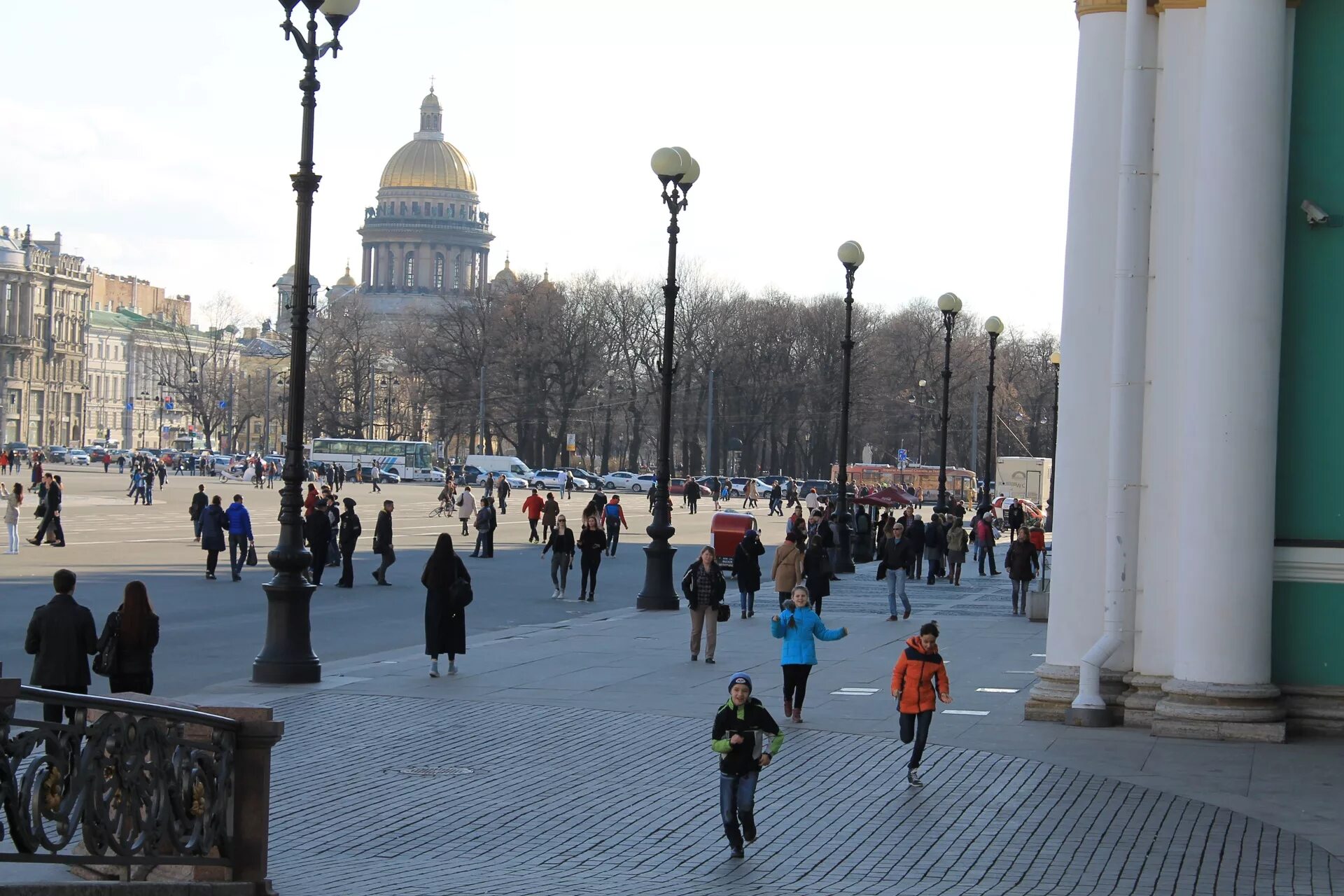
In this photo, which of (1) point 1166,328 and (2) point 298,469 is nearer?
(1) point 1166,328

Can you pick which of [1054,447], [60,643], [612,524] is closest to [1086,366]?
[60,643]

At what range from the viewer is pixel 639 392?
12050 centimetres

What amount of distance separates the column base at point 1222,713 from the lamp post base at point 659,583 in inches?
521

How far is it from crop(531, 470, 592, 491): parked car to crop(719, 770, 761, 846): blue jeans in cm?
9290

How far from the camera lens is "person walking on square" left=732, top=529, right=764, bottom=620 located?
26.1 metres

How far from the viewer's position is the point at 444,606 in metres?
18.3

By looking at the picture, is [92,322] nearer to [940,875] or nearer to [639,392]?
[639,392]

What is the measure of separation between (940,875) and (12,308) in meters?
169

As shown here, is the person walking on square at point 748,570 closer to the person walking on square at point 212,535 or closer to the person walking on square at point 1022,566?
the person walking on square at point 1022,566

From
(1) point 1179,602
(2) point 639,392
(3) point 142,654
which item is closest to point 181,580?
(3) point 142,654

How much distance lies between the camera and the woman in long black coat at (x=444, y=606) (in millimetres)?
18328

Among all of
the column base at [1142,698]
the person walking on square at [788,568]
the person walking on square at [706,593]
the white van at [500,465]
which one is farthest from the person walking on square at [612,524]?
the white van at [500,465]

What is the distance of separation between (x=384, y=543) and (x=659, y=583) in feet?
20.4

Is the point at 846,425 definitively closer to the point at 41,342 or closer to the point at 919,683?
the point at 919,683
